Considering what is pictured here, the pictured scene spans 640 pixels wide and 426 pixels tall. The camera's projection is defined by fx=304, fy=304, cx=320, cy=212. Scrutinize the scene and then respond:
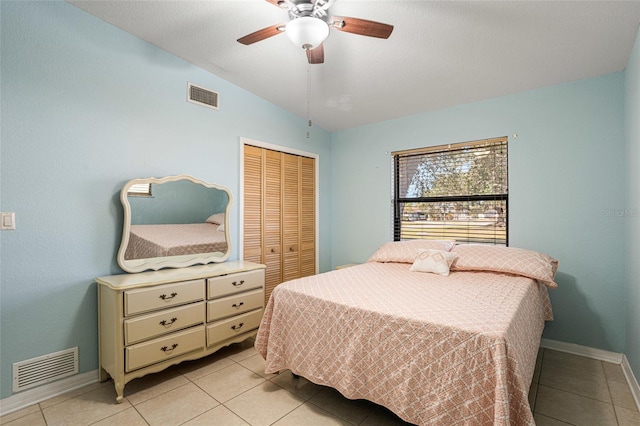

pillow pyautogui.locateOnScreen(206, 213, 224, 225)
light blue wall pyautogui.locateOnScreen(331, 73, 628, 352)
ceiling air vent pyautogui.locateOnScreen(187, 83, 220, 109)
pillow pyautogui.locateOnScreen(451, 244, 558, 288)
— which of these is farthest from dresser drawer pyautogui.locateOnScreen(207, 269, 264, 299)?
light blue wall pyautogui.locateOnScreen(331, 73, 628, 352)

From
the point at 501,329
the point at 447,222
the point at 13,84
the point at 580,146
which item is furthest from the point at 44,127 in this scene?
the point at 580,146

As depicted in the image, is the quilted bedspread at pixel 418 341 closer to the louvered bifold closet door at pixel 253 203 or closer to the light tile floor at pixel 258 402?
the light tile floor at pixel 258 402

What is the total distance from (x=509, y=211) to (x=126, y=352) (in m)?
3.44

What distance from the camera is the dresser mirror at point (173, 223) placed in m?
2.40

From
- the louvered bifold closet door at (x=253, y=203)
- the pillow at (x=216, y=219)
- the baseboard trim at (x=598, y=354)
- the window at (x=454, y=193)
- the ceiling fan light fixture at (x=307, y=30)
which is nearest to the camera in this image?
the ceiling fan light fixture at (x=307, y=30)

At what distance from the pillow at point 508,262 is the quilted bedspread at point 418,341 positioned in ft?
0.30

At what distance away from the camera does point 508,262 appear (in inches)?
97.3

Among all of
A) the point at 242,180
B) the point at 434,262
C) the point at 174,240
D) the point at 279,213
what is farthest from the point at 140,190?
the point at 434,262

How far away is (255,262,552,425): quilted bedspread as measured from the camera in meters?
1.29

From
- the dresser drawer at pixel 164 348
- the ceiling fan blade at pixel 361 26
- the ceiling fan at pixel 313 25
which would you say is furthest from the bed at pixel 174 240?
the ceiling fan blade at pixel 361 26

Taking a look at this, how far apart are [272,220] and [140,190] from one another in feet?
4.91

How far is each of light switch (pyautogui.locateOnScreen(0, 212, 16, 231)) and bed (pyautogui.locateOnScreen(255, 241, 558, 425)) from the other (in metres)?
1.71

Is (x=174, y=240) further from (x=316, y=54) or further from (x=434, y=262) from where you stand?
(x=434, y=262)

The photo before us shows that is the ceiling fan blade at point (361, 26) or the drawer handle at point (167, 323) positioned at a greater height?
the ceiling fan blade at point (361, 26)
